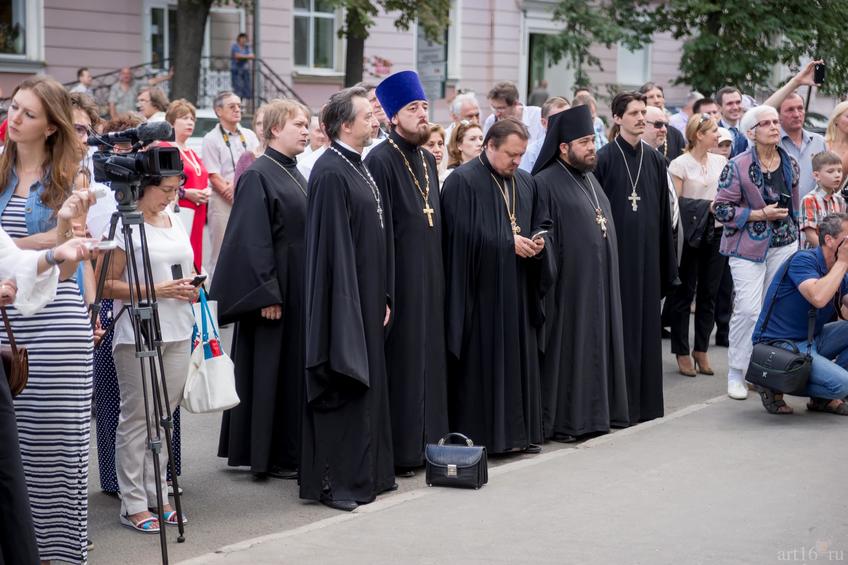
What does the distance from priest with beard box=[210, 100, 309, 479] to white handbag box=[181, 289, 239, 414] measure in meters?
0.73

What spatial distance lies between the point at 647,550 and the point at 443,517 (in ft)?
3.41

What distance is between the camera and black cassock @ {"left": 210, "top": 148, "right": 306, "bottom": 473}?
6.86 m

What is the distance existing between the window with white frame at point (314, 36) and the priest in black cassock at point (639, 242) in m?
16.9

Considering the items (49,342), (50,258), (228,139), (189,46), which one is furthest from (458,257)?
(189,46)

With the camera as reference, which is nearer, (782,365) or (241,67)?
(782,365)

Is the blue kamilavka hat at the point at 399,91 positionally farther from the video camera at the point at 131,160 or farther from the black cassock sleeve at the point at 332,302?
the video camera at the point at 131,160

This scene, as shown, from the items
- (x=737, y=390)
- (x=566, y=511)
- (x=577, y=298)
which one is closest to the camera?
(x=566, y=511)

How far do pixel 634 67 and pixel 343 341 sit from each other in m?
26.5

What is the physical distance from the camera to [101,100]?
21.1 metres

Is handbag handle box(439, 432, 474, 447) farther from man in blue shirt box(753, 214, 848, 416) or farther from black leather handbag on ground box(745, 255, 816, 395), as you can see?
man in blue shirt box(753, 214, 848, 416)

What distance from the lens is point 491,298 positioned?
748 cm

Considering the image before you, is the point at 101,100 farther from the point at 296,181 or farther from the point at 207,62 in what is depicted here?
the point at 296,181

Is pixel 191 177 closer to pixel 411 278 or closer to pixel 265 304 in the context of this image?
pixel 265 304

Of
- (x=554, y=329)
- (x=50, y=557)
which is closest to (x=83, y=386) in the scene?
(x=50, y=557)
